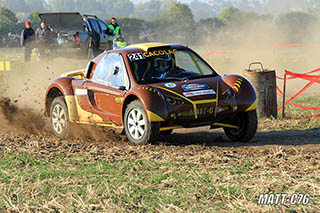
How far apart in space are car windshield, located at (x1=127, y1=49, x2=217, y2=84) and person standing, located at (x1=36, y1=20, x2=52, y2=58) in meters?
16.1

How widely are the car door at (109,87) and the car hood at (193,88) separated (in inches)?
28.4

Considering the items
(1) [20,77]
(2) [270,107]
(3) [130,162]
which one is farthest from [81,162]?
(1) [20,77]

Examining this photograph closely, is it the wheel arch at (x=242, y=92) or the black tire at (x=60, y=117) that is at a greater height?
the wheel arch at (x=242, y=92)

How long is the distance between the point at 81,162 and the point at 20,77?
15267mm

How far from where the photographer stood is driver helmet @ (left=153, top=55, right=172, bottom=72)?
356 inches

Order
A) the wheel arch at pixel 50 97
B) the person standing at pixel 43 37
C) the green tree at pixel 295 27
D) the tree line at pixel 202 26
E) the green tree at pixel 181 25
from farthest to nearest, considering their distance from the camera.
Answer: the green tree at pixel 181 25 < the tree line at pixel 202 26 < the green tree at pixel 295 27 < the person standing at pixel 43 37 < the wheel arch at pixel 50 97

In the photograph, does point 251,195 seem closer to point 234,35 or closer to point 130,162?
point 130,162

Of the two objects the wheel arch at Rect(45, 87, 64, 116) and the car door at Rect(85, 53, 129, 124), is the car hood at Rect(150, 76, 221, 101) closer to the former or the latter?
the car door at Rect(85, 53, 129, 124)

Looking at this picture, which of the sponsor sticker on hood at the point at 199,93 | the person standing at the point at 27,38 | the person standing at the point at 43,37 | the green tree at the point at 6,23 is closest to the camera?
the sponsor sticker on hood at the point at 199,93

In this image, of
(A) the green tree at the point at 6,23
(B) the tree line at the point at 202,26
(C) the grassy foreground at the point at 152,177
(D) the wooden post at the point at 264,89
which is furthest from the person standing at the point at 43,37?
(A) the green tree at the point at 6,23

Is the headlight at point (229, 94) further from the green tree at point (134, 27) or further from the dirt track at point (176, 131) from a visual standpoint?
the green tree at point (134, 27)

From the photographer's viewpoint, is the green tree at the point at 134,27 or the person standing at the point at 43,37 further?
the green tree at the point at 134,27

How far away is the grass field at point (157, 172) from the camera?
5.35 metres

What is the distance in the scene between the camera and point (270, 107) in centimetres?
1134
